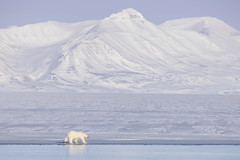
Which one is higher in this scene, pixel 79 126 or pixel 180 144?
pixel 79 126

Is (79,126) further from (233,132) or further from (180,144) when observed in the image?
(180,144)
